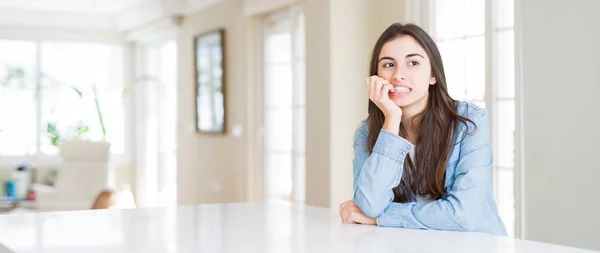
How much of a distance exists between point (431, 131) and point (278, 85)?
15.0 ft

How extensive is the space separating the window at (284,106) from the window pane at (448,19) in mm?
1478

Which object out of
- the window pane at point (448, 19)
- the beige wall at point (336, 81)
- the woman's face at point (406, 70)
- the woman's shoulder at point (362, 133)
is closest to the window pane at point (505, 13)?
the window pane at point (448, 19)

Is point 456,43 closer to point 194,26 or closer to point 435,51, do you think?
point 435,51

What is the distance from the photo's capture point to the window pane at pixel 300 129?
19.2 feet

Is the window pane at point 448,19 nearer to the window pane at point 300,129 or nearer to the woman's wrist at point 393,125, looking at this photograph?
the window pane at point 300,129

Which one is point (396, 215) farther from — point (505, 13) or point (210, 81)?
point (210, 81)

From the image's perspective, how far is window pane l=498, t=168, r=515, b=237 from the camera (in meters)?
3.91

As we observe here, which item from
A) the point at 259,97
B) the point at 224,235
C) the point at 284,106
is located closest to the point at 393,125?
the point at 224,235

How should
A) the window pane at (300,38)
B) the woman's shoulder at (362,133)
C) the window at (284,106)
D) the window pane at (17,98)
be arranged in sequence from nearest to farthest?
the woman's shoulder at (362,133) → the window pane at (300,38) → the window at (284,106) → the window pane at (17,98)

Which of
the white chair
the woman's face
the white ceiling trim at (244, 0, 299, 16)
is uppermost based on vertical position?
the white ceiling trim at (244, 0, 299, 16)

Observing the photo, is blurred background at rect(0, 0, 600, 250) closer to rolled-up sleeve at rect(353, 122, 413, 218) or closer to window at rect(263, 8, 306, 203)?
window at rect(263, 8, 306, 203)
